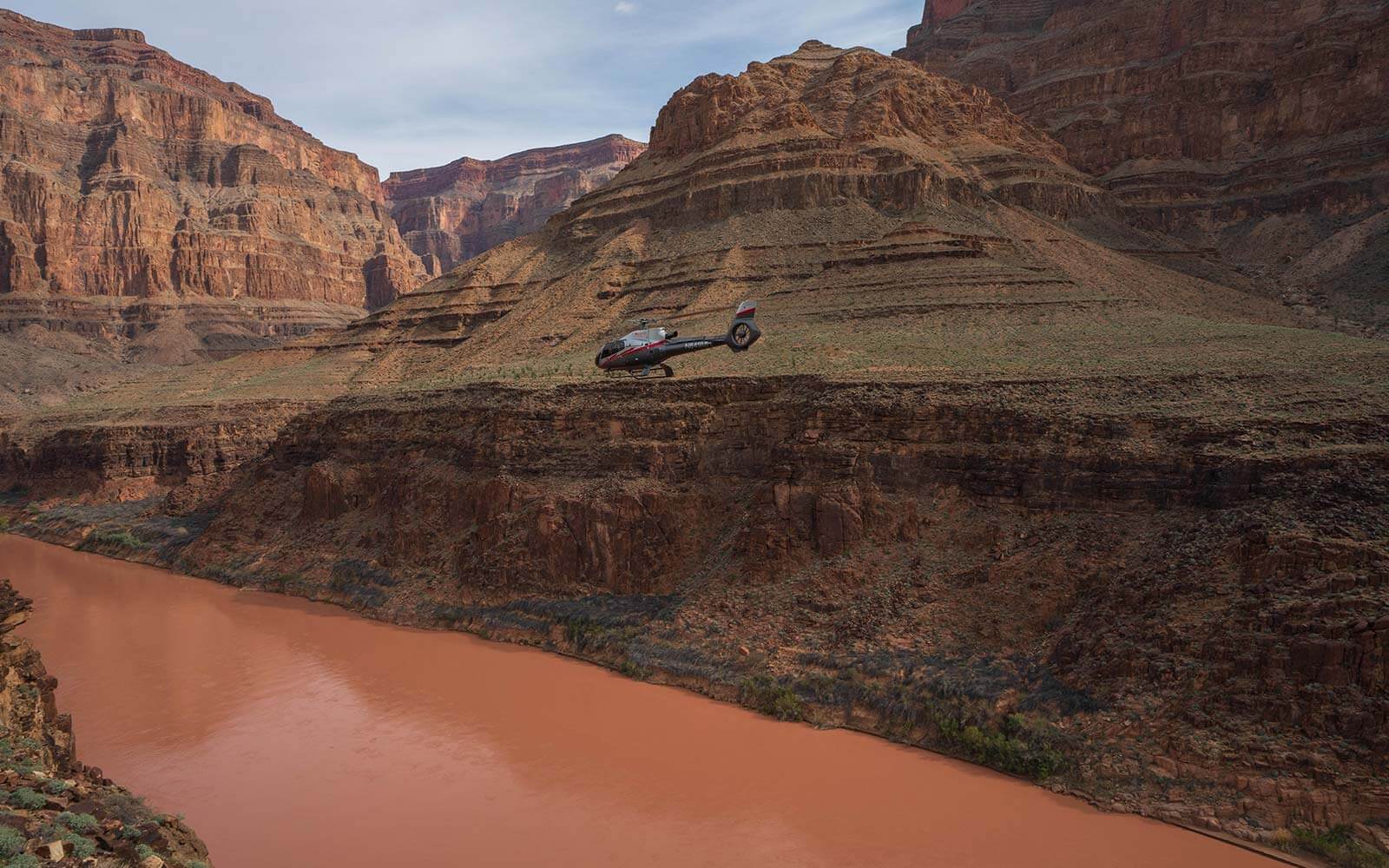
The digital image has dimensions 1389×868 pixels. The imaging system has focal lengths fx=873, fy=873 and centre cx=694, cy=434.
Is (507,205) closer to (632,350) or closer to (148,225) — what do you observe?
(148,225)

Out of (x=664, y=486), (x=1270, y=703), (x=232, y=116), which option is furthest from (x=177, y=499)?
(x=232, y=116)

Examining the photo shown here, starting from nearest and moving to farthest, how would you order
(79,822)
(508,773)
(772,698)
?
(79,822), (508,773), (772,698)

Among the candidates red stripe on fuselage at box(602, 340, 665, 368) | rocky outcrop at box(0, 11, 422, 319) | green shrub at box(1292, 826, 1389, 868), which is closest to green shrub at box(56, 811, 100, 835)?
green shrub at box(1292, 826, 1389, 868)

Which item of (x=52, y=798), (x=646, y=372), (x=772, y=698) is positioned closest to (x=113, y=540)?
(x=646, y=372)

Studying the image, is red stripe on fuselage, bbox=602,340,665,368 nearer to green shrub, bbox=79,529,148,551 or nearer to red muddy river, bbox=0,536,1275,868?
red muddy river, bbox=0,536,1275,868

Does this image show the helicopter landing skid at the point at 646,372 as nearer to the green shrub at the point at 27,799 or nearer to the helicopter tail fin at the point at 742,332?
the helicopter tail fin at the point at 742,332

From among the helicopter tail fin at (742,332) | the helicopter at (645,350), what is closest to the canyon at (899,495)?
the helicopter at (645,350)

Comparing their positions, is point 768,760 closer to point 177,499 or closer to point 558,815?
point 558,815
